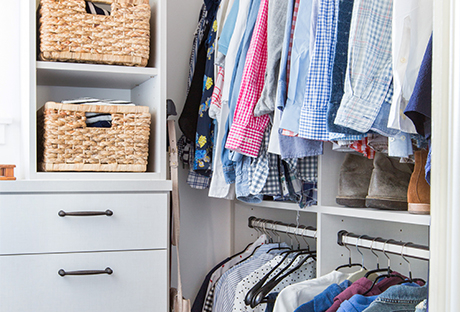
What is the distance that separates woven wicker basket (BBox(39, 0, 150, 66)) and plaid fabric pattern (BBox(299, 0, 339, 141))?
56cm

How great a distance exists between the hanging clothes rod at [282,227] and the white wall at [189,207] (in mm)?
289

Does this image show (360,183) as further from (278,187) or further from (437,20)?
(437,20)

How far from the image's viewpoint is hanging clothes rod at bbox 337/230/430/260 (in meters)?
1.03

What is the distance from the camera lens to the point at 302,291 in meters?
1.13

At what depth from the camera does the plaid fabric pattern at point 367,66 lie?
857mm

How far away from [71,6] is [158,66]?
0.97 feet

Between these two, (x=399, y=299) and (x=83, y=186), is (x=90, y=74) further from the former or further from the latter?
(x=399, y=299)

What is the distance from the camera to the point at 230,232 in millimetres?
2031

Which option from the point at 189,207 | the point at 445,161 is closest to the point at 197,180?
the point at 189,207

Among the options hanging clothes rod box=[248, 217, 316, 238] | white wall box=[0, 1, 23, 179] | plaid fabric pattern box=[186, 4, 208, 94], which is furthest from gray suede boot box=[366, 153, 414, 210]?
white wall box=[0, 1, 23, 179]

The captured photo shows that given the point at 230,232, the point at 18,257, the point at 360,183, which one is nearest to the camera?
the point at 18,257

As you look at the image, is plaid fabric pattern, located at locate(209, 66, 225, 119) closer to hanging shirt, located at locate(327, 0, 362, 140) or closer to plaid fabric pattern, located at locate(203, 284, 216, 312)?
hanging shirt, located at locate(327, 0, 362, 140)

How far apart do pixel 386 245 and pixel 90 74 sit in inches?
39.4

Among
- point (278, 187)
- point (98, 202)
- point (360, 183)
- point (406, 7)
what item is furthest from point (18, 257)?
point (406, 7)
